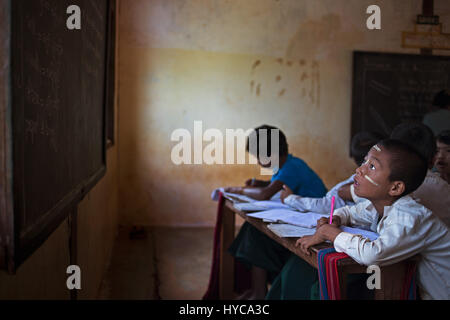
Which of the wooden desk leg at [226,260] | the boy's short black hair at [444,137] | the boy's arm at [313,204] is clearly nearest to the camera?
the boy's short black hair at [444,137]

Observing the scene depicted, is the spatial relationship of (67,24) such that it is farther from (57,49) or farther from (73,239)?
(73,239)

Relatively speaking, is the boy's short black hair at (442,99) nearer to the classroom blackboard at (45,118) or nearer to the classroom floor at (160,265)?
the classroom blackboard at (45,118)

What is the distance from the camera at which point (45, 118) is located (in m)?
0.81

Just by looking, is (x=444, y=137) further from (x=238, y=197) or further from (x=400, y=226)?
(x=238, y=197)

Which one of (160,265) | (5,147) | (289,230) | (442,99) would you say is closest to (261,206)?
(289,230)

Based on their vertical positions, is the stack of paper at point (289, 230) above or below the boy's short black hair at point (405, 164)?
below

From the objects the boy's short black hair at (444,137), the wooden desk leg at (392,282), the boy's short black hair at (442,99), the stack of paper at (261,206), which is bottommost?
the wooden desk leg at (392,282)

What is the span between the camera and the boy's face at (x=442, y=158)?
115cm

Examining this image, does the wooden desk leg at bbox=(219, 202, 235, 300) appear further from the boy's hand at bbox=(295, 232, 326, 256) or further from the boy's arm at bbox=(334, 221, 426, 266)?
the boy's arm at bbox=(334, 221, 426, 266)

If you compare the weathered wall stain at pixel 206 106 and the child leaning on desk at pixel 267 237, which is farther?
the weathered wall stain at pixel 206 106

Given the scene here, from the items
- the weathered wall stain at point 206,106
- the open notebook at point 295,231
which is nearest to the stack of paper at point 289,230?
the open notebook at point 295,231

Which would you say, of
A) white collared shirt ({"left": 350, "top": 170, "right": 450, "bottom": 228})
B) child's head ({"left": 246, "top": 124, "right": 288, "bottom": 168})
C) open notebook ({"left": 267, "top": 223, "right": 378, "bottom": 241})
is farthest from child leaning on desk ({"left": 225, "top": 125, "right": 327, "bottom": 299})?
white collared shirt ({"left": 350, "top": 170, "right": 450, "bottom": 228})

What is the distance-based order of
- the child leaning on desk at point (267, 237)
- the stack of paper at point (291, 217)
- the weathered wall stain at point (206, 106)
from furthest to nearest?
the weathered wall stain at point (206, 106) < the child leaning on desk at point (267, 237) < the stack of paper at point (291, 217)

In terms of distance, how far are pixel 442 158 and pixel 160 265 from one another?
2.25 metres
